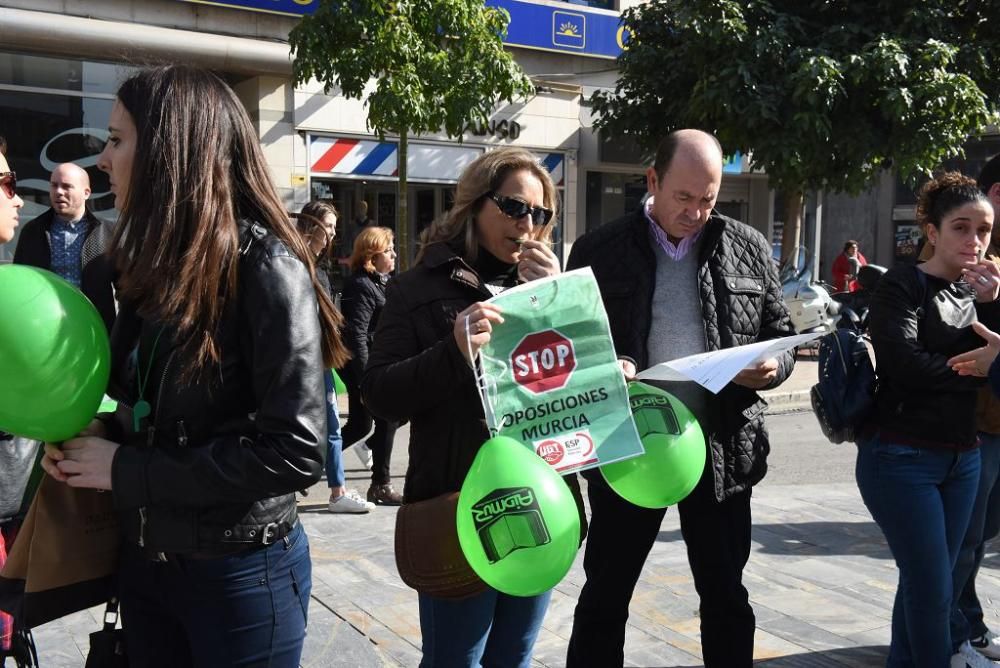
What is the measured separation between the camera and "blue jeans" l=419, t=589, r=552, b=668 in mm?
2395

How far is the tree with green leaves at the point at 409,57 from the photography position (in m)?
9.59

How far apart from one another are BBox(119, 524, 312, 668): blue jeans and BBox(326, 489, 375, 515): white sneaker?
158 inches

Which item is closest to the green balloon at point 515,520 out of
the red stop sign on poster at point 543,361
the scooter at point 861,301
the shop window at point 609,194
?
the red stop sign on poster at point 543,361

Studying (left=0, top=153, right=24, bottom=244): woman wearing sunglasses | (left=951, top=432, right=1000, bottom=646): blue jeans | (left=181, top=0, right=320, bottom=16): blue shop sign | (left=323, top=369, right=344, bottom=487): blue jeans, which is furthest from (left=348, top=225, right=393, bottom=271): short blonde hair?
(left=181, top=0, right=320, bottom=16): blue shop sign

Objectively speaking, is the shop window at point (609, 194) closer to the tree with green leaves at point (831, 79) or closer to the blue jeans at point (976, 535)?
the tree with green leaves at point (831, 79)

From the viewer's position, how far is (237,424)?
6.01ft

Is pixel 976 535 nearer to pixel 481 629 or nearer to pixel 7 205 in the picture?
pixel 481 629

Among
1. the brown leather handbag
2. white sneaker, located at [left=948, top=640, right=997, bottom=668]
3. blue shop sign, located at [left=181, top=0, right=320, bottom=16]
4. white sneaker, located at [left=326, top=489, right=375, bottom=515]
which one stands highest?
blue shop sign, located at [left=181, top=0, right=320, bottom=16]

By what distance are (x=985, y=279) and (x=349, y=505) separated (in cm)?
411

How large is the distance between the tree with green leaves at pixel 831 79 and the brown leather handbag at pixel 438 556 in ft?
34.8

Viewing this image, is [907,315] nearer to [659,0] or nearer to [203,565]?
[203,565]

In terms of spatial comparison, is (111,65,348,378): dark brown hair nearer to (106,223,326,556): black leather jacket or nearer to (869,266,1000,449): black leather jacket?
(106,223,326,556): black leather jacket

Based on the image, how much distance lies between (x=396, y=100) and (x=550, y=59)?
265 inches

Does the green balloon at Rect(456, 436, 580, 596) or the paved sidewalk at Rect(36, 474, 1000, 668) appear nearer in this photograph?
the green balloon at Rect(456, 436, 580, 596)
